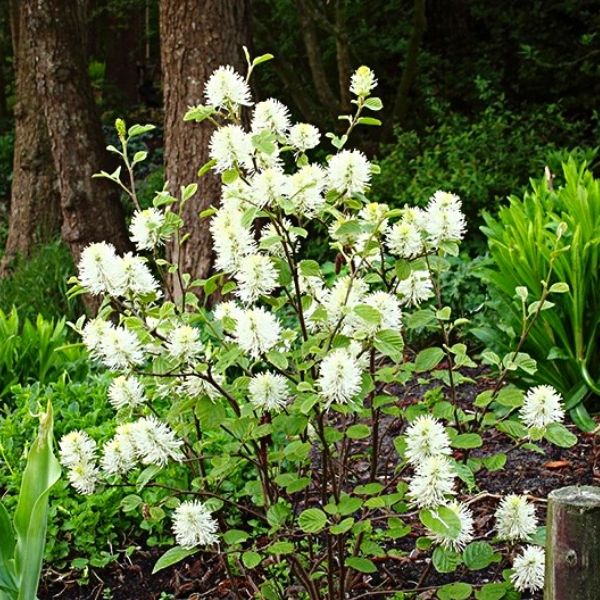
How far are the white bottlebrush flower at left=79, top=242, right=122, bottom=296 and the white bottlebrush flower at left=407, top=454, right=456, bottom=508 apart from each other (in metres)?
0.81

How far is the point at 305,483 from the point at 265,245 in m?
0.66

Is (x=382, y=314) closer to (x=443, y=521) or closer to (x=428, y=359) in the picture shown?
(x=428, y=359)

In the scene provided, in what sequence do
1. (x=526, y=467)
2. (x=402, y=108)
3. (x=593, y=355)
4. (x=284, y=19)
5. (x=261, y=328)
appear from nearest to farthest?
(x=261, y=328), (x=526, y=467), (x=593, y=355), (x=402, y=108), (x=284, y=19)

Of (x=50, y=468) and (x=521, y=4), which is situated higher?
(x=521, y=4)

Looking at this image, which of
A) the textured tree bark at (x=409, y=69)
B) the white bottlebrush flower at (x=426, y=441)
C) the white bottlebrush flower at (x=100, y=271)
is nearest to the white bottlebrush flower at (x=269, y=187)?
the white bottlebrush flower at (x=100, y=271)

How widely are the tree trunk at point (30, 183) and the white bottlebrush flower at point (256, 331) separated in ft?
21.6

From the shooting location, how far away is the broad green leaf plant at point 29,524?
2.40 metres

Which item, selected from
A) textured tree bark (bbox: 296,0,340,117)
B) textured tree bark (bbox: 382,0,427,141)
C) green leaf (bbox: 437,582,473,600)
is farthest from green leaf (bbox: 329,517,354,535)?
textured tree bark (bbox: 296,0,340,117)

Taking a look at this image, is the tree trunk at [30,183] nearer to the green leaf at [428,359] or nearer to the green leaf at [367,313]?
the green leaf at [428,359]

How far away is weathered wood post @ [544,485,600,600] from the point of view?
190 cm

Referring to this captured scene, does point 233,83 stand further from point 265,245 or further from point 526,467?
point 526,467

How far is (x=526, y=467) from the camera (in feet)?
13.0

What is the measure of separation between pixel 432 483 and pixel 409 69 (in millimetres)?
7112

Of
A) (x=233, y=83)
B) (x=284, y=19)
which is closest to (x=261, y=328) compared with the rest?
(x=233, y=83)
